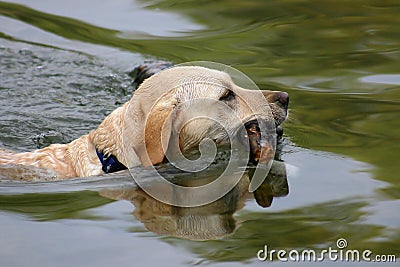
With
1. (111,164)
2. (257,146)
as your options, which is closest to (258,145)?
(257,146)

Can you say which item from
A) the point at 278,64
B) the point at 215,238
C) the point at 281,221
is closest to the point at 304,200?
the point at 281,221

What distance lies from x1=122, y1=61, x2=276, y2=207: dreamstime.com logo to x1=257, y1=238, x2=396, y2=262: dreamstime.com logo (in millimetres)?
1075

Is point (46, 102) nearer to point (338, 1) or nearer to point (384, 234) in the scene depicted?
point (338, 1)

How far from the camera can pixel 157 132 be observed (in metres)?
5.50

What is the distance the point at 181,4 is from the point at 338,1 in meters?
1.78

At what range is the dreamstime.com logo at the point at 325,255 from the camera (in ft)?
13.4

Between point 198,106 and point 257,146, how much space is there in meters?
0.50

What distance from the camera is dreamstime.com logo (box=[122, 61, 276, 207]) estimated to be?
215 inches

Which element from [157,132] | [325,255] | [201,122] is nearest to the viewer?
[325,255]

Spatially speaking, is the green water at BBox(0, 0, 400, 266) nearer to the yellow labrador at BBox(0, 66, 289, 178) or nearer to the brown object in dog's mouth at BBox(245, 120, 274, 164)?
the brown object in dog's mouth at BBox(245, 120, 274, 164)

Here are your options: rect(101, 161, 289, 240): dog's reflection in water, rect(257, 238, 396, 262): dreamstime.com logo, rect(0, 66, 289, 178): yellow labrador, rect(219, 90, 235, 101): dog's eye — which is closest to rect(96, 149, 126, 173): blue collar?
rect(0, 66, 289, 178): yellow labrador

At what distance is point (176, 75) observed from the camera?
593 cm

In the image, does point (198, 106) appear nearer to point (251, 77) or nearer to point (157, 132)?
point (157, 132)

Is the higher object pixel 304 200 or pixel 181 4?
pixel 181 4
